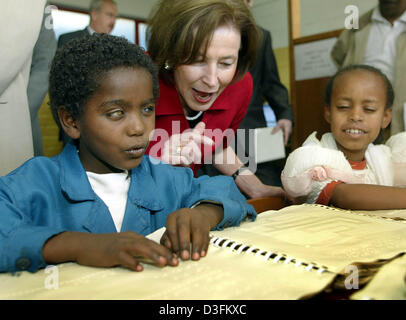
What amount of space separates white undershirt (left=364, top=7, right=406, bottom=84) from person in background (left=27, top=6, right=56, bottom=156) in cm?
132

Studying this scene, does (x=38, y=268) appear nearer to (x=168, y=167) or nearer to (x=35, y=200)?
(x=35, y=200)

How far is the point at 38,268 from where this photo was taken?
2.02ft

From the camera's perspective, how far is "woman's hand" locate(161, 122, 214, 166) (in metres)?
1.12

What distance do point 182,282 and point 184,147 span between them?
642 mm

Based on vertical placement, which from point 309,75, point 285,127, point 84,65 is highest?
point 309,75

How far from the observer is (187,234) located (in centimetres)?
66

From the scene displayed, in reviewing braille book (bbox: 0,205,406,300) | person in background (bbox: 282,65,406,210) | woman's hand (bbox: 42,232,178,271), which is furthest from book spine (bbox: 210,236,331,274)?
person in background (bbox: 282,65,406,210)

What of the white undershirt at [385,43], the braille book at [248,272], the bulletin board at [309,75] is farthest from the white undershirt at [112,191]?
the white undershirt at [385,43]

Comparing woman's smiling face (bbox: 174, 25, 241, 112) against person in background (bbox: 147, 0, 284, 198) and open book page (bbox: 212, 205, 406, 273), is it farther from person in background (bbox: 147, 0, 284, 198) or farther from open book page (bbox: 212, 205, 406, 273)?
open book page (bbox: 212, 205, 406, 273)

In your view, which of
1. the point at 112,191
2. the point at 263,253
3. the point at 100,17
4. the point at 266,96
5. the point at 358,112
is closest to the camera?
the point at 263,253

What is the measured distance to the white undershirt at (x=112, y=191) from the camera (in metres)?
0.84

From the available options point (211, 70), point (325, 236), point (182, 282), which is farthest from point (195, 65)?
point (182, 282)

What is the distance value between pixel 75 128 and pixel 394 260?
684mm

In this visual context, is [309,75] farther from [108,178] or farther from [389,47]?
[108,178]
